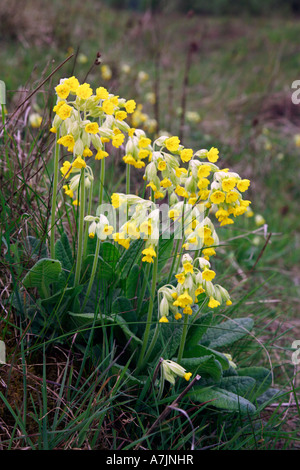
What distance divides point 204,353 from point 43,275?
2.42 ft

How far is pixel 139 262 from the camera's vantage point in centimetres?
207

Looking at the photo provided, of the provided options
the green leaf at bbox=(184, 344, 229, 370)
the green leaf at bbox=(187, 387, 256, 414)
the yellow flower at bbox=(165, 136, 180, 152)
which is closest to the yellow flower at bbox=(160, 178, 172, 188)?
the yellow flower at bbox=(165, 136, 180, 152)

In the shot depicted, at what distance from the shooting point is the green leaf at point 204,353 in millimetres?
1803

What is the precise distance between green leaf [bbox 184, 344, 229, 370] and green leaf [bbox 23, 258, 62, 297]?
65cm

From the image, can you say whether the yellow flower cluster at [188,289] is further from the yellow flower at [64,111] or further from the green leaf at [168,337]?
the yellow flower at [64,111]

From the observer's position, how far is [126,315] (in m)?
1.88

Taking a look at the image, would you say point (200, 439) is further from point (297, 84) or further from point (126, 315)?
point (297, 84)

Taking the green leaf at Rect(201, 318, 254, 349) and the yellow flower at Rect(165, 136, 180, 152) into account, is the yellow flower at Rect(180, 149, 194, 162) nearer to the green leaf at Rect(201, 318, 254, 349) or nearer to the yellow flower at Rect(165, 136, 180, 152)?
the yellow flower at Rect(165, 136, 180, 152)

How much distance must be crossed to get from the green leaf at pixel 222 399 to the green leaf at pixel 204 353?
0.11 metres

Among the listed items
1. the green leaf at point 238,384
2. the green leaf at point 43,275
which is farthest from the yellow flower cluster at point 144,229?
the green leaf at point 238,384

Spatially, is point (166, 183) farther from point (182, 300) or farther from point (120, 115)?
point (182, 300)
